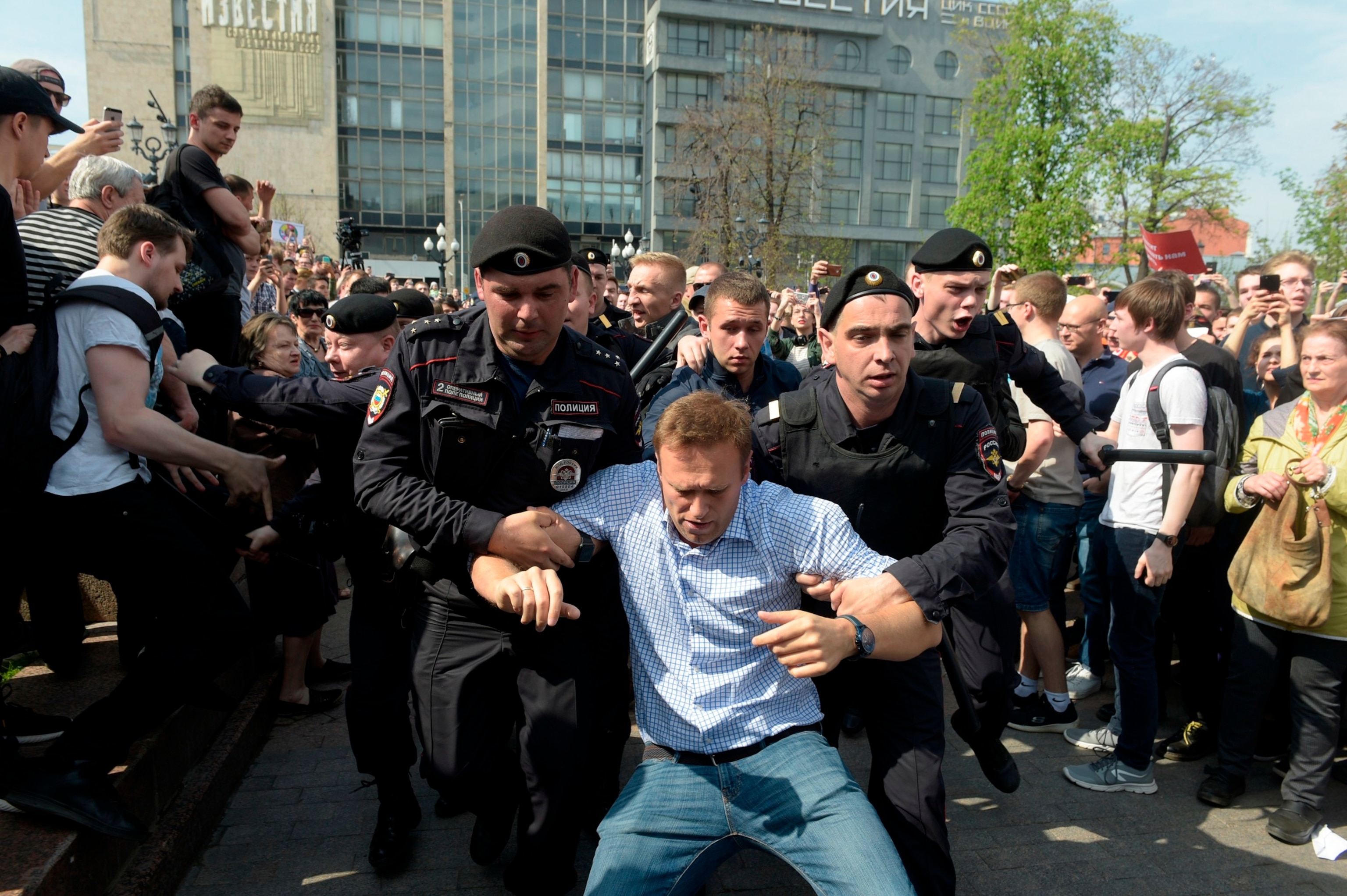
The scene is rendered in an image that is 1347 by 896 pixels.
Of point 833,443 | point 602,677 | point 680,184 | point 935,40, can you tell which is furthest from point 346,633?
point 935,40

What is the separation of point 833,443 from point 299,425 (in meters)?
2.07

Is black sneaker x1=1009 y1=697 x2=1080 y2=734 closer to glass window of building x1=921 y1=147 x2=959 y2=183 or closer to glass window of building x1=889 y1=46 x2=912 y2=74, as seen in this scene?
glass window of building x1=921 y1=147 x2=959 y2=183

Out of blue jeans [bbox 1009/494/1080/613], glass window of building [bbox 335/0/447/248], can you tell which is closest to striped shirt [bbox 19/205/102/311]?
blue jeans [bbox 1009/494/1080/613]

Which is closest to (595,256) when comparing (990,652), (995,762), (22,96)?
(22,96)

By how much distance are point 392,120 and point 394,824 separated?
5942 cm

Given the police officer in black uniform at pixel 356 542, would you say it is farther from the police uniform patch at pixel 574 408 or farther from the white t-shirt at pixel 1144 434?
the white t-shirt at pixel 1144 434

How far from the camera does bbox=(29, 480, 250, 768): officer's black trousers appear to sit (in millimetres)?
2867

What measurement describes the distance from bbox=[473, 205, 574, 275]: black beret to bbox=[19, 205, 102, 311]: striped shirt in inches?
60.3

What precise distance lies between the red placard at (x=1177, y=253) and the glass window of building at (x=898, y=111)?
52.3m

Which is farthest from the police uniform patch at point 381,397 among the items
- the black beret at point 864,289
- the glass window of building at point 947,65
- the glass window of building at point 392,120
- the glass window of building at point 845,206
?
the glass window of building at point 947,65

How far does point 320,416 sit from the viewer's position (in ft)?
10.9

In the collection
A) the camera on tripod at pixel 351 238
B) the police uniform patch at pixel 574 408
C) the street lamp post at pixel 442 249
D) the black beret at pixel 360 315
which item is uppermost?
the street lamp post at pixel 442 249

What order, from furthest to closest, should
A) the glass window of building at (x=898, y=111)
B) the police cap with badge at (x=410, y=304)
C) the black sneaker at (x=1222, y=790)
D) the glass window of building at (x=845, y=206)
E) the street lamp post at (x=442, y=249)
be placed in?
the glass window of building at (x=898, y=111), the glass window of building at (x=845, y=206), the street lamp post at (x=442, y=249), the police cap with badge at (x=410, y=304), the black sneaker at (x=1222, y=790)

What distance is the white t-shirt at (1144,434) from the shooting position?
3959 millimetres
